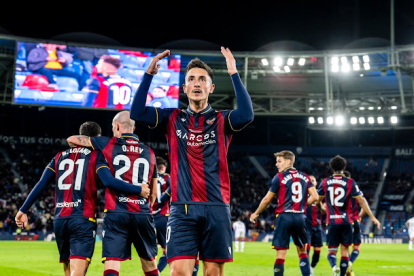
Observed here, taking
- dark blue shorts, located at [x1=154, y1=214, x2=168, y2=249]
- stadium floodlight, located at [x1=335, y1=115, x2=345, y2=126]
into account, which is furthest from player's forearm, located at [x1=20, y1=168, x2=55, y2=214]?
stadium floodlight, located at [x1=335, y1=115, x2=345, y2=126]

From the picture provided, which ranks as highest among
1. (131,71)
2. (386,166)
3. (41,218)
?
(131,71)

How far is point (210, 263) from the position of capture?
14.6 feet

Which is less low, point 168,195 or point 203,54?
point 203,54

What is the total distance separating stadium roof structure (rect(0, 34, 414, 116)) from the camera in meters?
29.4

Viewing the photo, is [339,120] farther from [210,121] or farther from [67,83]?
[210,121]

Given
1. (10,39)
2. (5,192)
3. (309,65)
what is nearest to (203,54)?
(309,65)

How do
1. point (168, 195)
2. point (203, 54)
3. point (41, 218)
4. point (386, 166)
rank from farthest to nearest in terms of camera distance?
point (386, 166) < point (41, 218) < point (203, 54) < point (168, 195)

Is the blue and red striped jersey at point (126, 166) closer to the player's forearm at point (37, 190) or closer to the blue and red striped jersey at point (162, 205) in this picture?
the player's forearm at point (37, 190)

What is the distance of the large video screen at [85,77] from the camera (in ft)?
89.8

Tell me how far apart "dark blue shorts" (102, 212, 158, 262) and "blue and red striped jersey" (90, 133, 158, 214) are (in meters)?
0.10

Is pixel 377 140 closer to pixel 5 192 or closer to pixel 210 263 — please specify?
pixel 5 192

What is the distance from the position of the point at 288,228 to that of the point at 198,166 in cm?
511

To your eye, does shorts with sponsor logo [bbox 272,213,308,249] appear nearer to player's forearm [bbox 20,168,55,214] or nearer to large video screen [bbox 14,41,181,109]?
player's forearm [bbox 20,168,55,214]

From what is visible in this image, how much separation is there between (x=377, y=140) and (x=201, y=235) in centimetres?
4337
